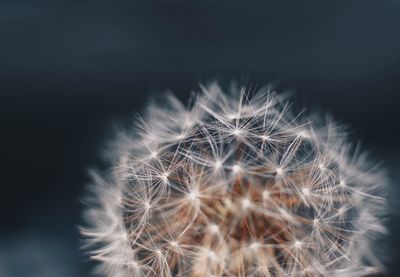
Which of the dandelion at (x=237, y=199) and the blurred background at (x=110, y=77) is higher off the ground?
the blurred background at (x=110, y=77)

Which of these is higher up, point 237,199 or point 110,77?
point 110,77

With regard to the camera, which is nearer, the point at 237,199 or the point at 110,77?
the point at 237,199

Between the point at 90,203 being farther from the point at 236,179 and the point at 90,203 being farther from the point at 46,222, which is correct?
the point at 236,179

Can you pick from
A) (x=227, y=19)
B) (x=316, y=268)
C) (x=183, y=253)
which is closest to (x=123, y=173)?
(x=183, y=253)

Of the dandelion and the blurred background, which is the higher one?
the blurred background
